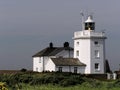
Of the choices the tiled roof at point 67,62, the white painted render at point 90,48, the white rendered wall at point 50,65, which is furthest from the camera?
the white painted render at point 90,48

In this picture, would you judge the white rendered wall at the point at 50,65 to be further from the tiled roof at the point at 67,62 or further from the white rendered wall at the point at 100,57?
the white rendered wall at the point at 100,57

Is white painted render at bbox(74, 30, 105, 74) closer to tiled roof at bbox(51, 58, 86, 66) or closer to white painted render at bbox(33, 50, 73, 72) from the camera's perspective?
tiled roof at bbox(51, 58, 86, 66)

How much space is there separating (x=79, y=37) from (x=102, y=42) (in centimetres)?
278

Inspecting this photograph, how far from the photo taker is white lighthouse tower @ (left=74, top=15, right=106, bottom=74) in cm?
4916

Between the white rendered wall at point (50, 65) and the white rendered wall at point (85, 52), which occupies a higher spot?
the white rendered wall at point (85, 52)

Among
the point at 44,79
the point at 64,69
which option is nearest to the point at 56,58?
the point at 64,69

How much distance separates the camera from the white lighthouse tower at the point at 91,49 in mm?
49156

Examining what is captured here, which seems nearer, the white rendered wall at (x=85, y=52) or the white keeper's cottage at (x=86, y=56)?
the white keeper's cottage at (x=86, y=56)

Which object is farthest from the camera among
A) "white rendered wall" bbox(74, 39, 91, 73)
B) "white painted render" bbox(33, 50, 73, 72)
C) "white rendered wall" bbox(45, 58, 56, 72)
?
"white painted render" bbox(33, 50, 73, 72)

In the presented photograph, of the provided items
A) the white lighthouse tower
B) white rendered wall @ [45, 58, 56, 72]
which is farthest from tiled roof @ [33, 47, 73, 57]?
the white lighthouse tower

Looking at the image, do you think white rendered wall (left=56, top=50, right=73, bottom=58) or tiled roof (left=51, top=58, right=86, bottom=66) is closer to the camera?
tiled roof (left=51, top=58, right=86, bottom=66)

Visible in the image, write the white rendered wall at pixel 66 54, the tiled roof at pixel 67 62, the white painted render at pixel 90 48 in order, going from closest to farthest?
the tiled roof at pixel 67 62
the white painted render at pixel 90 48
the white rendered wall at pixel 66 54

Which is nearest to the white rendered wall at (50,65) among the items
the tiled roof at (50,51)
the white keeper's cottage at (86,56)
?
the white keeper's cottage at (86,56)

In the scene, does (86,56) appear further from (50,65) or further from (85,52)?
(50,65)
